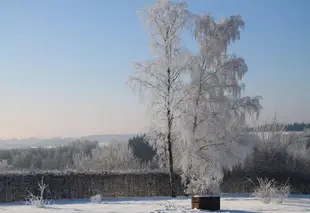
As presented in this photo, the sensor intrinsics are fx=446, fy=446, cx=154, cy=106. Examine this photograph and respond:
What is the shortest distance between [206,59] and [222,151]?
448 centimetres

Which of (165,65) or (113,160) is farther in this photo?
(113,160)

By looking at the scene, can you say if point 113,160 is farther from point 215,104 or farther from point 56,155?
point 56,155

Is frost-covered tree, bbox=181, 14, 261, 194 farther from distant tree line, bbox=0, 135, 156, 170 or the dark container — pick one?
distant tree line, bbox=0, 135, 156, 170

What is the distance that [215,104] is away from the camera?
21.2 metres

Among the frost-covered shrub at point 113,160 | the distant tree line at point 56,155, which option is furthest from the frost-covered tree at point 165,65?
the distant tree line at point 56,155

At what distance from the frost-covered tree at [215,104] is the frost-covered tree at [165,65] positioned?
64cm

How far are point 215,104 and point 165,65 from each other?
3.03 metres

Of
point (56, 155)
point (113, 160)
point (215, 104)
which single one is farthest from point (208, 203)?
point (56, 155)

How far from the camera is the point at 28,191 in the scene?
18797 mm

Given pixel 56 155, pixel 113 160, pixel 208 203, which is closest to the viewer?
pixel 208 203

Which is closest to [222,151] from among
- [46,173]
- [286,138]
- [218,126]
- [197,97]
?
[218,126]

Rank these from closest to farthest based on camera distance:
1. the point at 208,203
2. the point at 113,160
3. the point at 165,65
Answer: the point at 208,203 < the point at 165,65 < the point at 113,160

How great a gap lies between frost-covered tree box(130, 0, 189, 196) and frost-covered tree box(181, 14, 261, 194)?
640 mm

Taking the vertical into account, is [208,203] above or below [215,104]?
below
